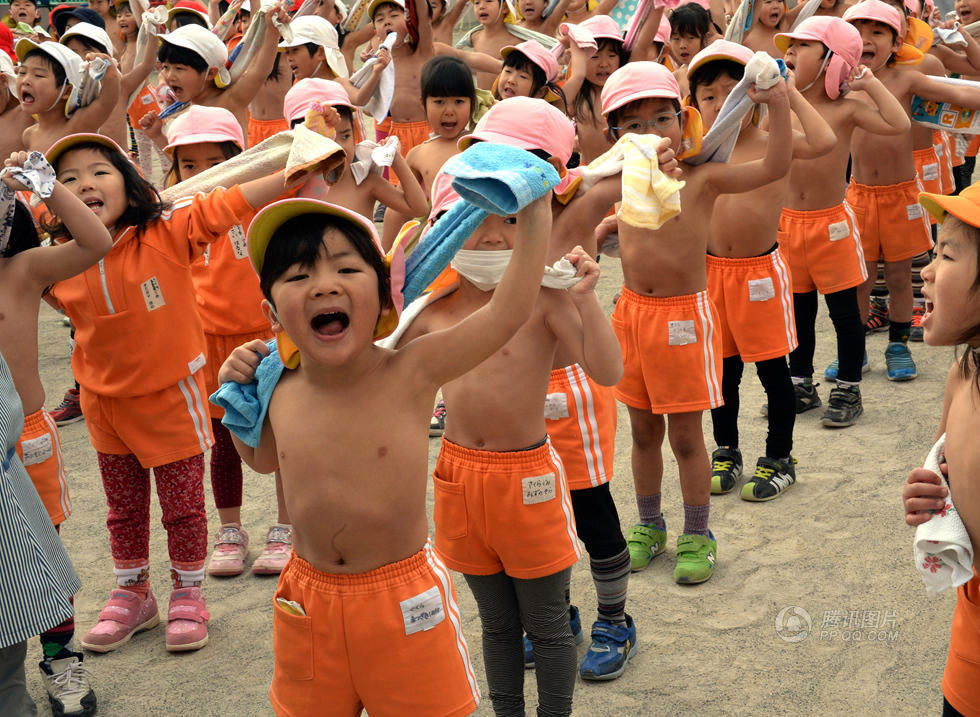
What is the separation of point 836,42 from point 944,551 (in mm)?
3596

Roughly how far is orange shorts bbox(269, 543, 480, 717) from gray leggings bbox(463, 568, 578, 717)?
56 centimetres

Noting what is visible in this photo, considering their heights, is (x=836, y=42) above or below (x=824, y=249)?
above

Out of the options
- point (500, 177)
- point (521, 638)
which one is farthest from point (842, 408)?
point (500, 177)

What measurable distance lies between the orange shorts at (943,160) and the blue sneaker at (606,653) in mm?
4493

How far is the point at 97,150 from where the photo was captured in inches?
147

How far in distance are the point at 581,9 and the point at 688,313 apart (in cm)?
693

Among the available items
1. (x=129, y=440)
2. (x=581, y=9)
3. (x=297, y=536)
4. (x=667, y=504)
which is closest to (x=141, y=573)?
(x=129, y=440)

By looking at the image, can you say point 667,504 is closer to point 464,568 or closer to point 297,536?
point 464,568

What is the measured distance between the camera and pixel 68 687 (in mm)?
3600

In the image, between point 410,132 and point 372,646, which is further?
point 410,132

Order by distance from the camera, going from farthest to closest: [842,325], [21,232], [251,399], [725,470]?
1. [842,325]
2. [725,470]
3. [21,232]
4. [251,399]

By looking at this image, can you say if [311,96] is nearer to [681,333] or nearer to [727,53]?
[727,53]

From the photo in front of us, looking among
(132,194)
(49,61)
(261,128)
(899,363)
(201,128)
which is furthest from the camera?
(261,128)

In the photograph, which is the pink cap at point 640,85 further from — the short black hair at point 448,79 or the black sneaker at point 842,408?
the black sneaker at point 842,408
